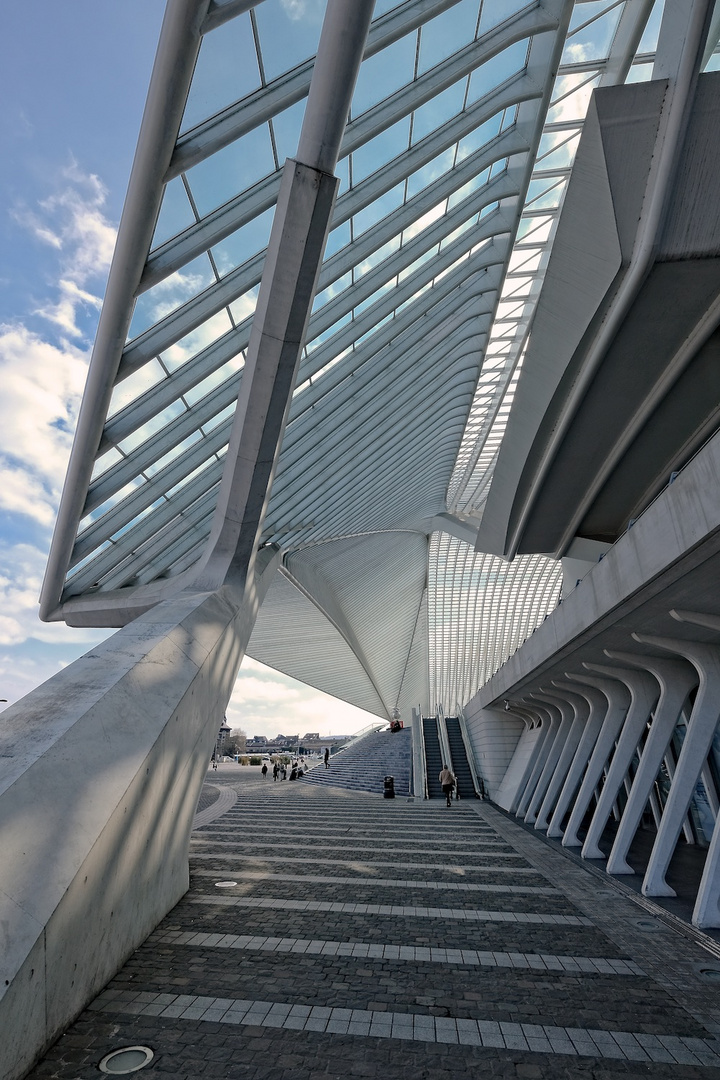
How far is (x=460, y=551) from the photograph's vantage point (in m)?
50.5

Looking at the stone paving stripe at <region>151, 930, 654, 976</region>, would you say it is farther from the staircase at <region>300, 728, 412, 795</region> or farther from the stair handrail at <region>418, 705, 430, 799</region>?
the staircase at <region>300, 728, 412, 795</region>

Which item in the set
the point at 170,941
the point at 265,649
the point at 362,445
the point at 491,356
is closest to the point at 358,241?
the point at 362,445

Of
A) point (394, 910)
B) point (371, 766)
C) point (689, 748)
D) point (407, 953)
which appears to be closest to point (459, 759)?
point (371, 766)

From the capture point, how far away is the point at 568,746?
16.9 m

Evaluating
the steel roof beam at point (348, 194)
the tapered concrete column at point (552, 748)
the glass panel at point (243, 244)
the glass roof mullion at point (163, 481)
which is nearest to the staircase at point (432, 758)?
the tapered concrete column at point (552, 748)

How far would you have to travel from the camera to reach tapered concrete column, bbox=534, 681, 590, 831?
53.9ft

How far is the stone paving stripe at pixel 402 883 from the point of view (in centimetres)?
930

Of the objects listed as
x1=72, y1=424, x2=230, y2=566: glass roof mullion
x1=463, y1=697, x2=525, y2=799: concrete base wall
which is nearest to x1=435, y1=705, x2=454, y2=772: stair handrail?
x1=463, y1=697, x2=525, y2=799: concrete base wall

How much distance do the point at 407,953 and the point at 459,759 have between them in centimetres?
2158

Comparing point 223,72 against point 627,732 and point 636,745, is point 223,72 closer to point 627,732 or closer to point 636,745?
point 627,732

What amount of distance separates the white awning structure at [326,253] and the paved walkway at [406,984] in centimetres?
599

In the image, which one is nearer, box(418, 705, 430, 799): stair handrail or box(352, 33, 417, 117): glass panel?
box(352, 33, 417, 117): glass panel

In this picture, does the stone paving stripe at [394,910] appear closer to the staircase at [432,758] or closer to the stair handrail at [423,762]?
the stair handrail at [423,762]

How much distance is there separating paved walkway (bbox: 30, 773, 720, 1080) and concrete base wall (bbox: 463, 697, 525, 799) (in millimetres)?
13972
